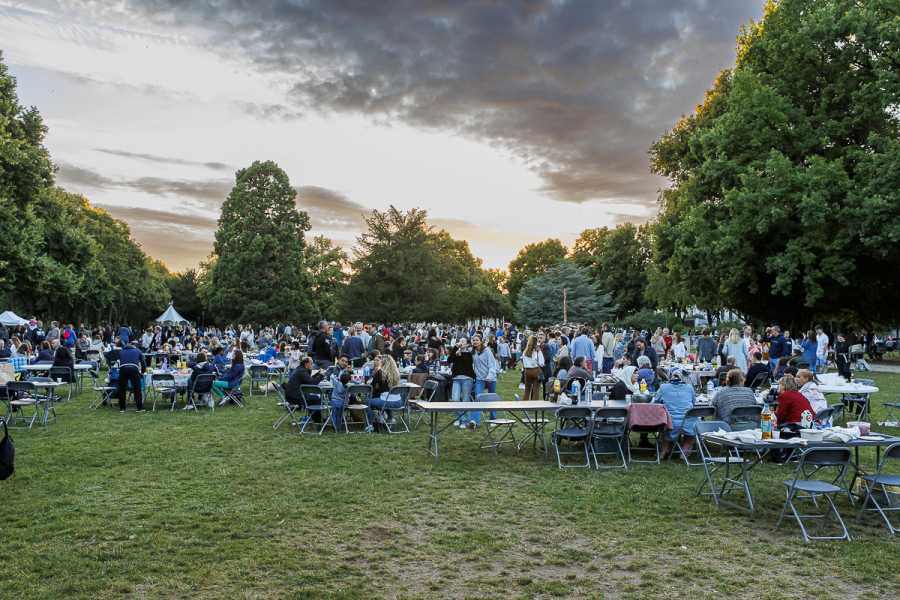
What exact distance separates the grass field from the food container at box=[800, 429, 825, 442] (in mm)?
839

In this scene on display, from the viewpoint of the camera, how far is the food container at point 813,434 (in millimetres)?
5962

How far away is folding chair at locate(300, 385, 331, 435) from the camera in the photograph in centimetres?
1014

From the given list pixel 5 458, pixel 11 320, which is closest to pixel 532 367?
pixel 5 458

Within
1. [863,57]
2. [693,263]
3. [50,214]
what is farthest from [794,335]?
[50,214]

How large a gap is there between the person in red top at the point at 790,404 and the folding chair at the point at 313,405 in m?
6.77

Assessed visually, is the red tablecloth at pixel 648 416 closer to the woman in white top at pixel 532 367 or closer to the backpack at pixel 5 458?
the woman in white top at pixel 532 367

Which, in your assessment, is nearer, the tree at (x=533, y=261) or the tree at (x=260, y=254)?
the tree at (x=260, y=254)

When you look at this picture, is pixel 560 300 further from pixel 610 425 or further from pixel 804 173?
pixel 610 425

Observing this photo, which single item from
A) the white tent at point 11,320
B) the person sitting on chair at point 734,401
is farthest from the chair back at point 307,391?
the white tent at point 11,320

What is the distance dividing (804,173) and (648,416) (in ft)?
55.5

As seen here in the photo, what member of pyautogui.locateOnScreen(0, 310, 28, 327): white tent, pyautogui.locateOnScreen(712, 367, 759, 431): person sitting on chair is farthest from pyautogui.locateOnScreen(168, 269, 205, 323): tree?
pyautogui.locateOnScreen(712, 367, 759, 431): person sitting on chair

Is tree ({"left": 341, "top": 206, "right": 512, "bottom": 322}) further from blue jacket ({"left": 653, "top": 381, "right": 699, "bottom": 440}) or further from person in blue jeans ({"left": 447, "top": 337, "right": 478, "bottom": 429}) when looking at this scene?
blue jacket ({"left": 653, "top": 381, "right": 699, "bottom": 440})

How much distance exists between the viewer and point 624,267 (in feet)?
185

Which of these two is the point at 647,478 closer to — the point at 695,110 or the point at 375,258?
the point at 695,110
